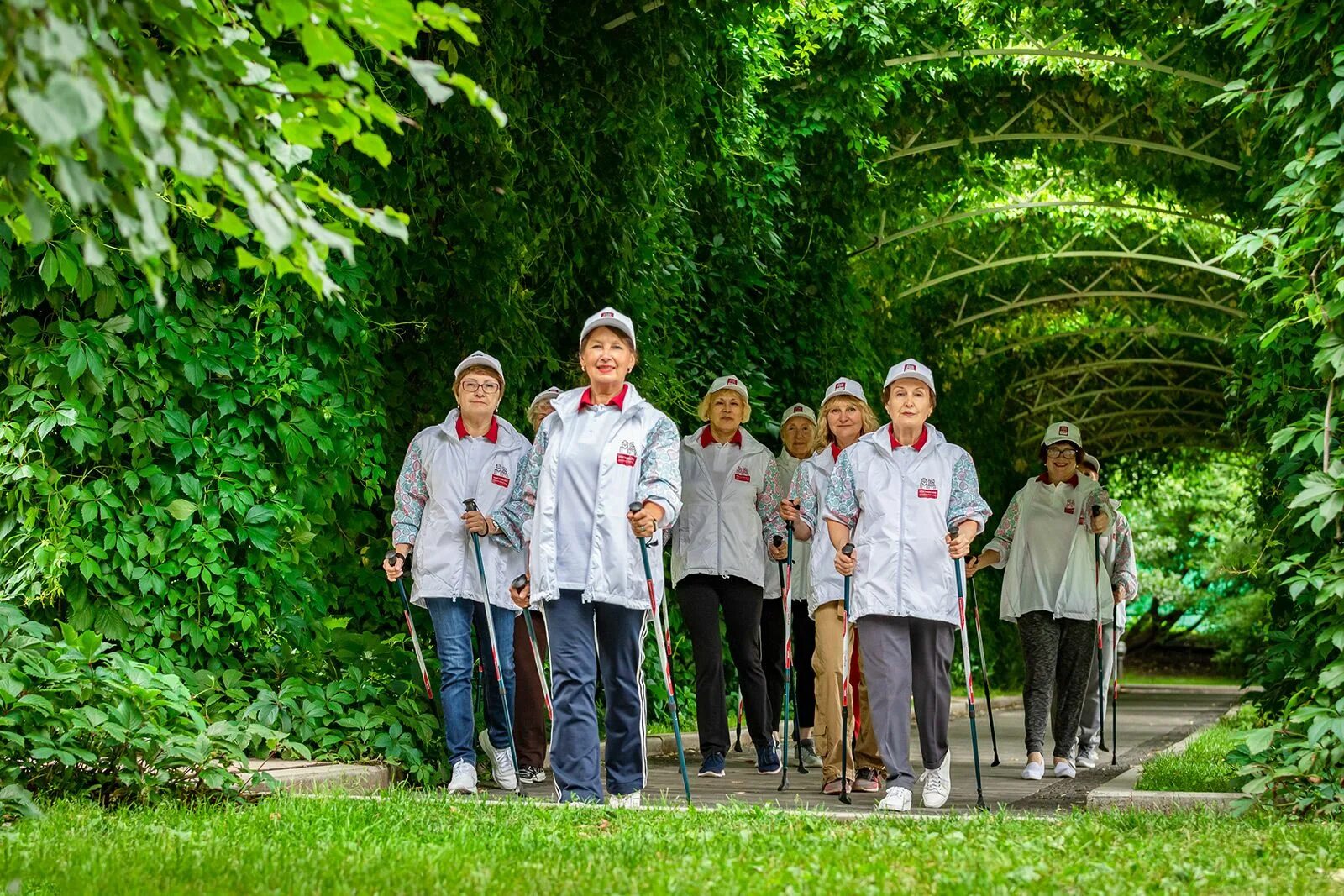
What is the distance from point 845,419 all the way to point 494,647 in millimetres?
2423

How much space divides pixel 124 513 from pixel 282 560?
81cm

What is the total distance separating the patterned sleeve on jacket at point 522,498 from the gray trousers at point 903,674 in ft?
5.21

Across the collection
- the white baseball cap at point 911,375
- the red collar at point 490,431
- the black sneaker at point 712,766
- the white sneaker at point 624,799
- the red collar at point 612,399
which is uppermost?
the white baseball cap at point 911,375

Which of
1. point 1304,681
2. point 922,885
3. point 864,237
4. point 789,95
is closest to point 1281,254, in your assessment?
point 1304,681

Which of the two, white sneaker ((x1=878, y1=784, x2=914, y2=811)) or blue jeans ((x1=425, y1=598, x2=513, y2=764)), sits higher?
blue jeans ((x1=425, y1=598, x2=513, y2=764))

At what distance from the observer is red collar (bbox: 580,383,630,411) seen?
21.7 feet

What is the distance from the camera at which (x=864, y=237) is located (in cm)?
1788

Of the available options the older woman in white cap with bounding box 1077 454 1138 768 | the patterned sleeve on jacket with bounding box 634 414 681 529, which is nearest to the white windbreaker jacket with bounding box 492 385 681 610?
the patterned sleeve on jacket with bounding box 634 414 681 529

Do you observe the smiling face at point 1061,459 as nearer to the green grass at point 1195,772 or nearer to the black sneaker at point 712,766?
A: the green grass at point 1195,772

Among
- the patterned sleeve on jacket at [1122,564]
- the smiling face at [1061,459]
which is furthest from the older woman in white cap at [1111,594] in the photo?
the smiling face at [1061,459]

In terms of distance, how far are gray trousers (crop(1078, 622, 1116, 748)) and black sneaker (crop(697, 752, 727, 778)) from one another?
253cm

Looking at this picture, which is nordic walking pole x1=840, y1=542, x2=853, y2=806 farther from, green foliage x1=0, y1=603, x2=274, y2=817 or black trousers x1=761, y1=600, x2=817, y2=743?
green foliage x1=0, y1=603, x2=274, y2=817

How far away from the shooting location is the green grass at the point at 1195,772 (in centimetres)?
748

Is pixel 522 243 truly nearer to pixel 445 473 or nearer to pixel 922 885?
pixel 445 473
